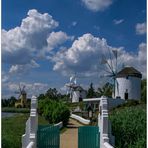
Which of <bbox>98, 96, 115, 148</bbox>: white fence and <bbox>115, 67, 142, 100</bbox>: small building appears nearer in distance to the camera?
<bbox>98, 96, 115, 148</bbox>: white fence

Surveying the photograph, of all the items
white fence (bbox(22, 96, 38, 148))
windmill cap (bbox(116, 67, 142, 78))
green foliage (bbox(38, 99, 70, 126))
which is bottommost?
green foliage (bbox(38, 99, 70, 126))

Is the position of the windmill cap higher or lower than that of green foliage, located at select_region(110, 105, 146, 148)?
higher

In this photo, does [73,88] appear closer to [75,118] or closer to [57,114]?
[75,118]

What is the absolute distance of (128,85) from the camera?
37500mm

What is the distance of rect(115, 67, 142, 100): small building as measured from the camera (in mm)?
36719

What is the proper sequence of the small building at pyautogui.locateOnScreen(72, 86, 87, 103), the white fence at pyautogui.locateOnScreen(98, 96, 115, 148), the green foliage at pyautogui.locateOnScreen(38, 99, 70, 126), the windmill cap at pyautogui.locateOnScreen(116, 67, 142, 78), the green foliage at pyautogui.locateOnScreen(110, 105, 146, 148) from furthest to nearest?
1. the small building at pyautogui.locateOnScreen(72, 86, 87, 103)
2. the windmill cap at pyautogui.locateOnScreen(116, 67, 142, 78)
3. the green foliage at pyautogui.locateOnScreen(38, 99, 70, 126)
4. the green foliage at pyautogui.locateOnScreen(110, 105, 146, 148)
5. the white fence at pyautogui.locateOnScreen(98, 96, 115, 148)

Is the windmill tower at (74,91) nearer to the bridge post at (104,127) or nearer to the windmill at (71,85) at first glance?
the windmill at (71,85)

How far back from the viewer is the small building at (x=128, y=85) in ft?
120

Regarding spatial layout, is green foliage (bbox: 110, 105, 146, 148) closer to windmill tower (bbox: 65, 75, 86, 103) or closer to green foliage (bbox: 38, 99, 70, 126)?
green foliage (bbox: 38, 99, 70, 126)

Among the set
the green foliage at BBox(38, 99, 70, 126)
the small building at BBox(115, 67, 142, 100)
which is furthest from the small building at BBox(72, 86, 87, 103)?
the green foliage at BBox(38, 99, 70, 126)

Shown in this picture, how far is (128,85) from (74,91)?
11542mm

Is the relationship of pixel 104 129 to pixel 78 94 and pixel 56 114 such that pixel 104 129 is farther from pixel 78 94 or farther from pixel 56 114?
pixel 78 94

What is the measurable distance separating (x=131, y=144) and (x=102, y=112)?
129cm

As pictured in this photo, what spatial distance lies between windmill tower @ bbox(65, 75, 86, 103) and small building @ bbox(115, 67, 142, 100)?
1002 cm
